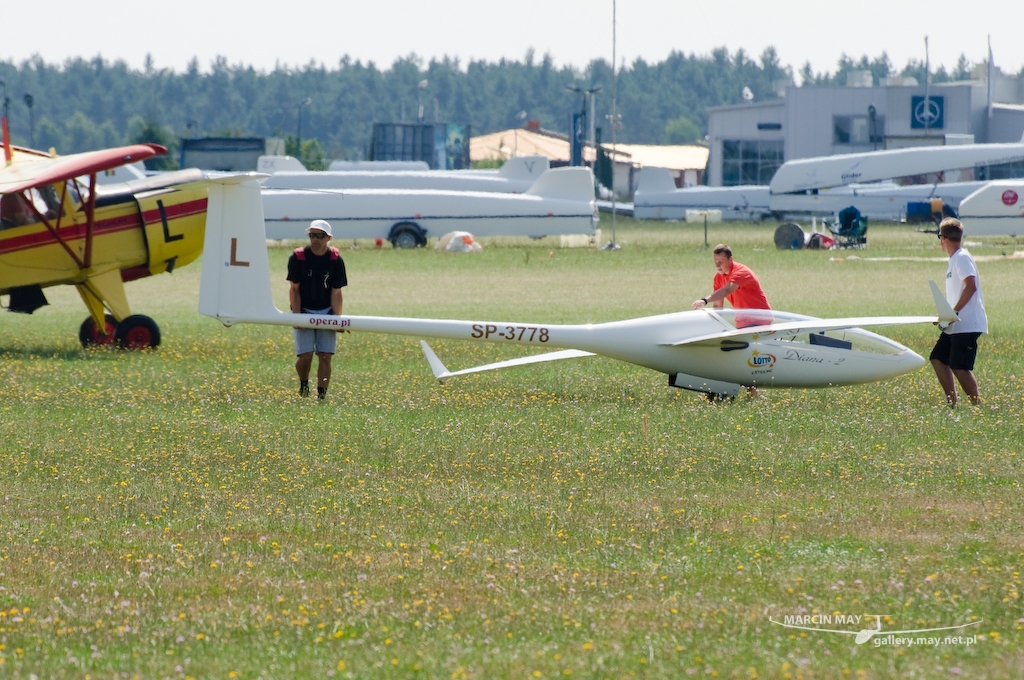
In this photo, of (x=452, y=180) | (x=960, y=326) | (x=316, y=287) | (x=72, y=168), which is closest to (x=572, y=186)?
(x=452, y=180)

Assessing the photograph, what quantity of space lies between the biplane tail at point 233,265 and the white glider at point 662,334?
0.01 metres

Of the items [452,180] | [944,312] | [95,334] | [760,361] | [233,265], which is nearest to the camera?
[944,312]

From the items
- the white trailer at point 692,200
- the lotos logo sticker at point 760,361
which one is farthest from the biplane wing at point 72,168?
the white trailer at point 692,200

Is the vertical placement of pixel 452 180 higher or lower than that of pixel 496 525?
higher

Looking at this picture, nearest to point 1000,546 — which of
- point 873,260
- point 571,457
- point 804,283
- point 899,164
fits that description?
point 571,457

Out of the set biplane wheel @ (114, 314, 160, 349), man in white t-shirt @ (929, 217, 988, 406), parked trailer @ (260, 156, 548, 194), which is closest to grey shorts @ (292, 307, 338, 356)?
biplane wheel @ (114, 314, 160, 349)

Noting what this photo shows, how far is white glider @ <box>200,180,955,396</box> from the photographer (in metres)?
12.5

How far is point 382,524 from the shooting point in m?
7.76

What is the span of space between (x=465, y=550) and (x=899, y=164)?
187ft

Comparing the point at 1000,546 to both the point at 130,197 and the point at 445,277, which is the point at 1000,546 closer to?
the point at 130,197

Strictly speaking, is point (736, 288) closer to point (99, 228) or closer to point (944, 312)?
point (944, 312)

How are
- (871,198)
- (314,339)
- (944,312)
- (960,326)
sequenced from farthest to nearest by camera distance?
1. (871,198)
2. (314,339)
3. (960,326)
4. (944,312)

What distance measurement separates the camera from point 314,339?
12.9 meters

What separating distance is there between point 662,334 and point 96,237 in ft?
29.6
